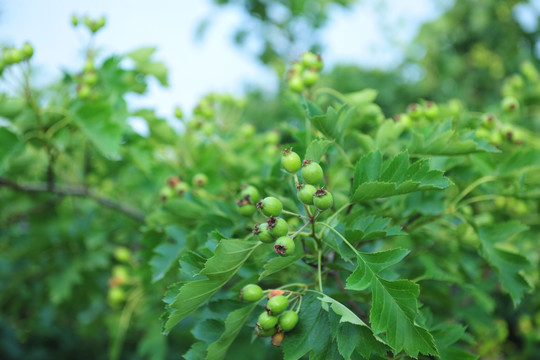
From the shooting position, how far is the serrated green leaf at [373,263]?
3.02 feet

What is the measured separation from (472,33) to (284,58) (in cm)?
807

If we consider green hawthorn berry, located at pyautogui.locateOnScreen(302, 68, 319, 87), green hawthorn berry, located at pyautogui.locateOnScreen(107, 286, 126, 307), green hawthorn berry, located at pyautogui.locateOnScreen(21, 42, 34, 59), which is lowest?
green hawthorn berry, located at pyautogui.locateOnScreen(107, 286, 126, 307)

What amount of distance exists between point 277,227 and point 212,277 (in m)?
0.18

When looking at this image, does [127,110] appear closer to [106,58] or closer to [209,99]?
[106,58]

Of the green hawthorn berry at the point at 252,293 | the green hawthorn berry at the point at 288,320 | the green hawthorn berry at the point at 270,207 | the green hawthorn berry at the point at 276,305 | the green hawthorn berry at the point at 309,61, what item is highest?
the green hawthorn berry at the point at 309,61

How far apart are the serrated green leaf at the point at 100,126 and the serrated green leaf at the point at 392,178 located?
1023mm

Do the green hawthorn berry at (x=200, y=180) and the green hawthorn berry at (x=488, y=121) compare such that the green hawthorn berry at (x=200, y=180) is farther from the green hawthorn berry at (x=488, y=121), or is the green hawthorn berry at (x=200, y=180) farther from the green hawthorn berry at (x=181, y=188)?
the green hawthorn berry at (x=488, y=121)

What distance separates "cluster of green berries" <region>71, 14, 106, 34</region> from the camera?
77.3 inches

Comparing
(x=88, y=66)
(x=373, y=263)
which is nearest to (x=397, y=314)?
(x=373, y=263)

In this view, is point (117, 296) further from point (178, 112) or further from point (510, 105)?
point (510, 105)

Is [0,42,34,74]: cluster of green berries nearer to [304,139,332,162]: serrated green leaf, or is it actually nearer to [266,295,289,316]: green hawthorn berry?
[304,139,332,162]: serrated green leaf

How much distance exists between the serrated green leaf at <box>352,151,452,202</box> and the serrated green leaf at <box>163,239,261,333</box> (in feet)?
0.97

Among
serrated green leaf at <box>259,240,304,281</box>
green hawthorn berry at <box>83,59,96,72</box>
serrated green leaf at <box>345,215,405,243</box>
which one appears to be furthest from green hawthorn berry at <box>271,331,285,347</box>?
green hawthorn berry at <box>83,59,96,72</box>

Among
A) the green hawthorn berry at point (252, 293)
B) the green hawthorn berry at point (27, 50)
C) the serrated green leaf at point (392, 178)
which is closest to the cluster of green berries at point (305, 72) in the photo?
the serrated green leaf at point (392, 178)
